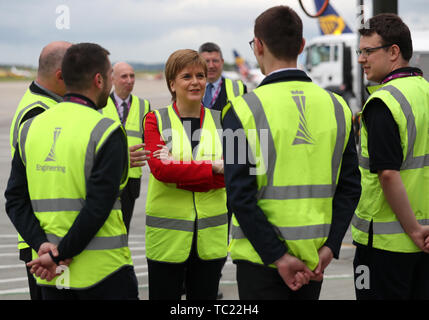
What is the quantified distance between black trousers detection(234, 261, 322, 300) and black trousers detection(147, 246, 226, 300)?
1.06 meters

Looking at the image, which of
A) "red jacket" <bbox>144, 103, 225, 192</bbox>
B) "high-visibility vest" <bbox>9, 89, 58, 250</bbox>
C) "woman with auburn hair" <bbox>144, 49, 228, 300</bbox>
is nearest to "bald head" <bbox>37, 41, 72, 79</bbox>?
"high-visibility vest" <bbox>9, 89, 58, 250</bbox>

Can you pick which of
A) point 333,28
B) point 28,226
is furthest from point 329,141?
point 333,28

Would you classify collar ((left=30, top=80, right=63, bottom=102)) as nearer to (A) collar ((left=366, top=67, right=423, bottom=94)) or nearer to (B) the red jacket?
(B) the red jacket

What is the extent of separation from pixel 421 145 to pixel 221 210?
51.7 inches

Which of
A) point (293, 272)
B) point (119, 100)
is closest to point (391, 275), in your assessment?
point (293, 272)

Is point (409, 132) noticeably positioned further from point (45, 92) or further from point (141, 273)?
point (141, 273)

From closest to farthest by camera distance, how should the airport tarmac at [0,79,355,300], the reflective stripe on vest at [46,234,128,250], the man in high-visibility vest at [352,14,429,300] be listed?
the reflective stripe on vest at [46,234,128,250], the man in high-visibility vest at [352,14,429,300], the airport tarmac at [0,79,355,300]

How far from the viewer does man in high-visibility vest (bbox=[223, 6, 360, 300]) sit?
2.62 meters

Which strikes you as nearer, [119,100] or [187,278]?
[187,278]

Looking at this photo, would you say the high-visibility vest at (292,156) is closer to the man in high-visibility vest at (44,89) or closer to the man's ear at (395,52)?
the man's ear at (395,52)

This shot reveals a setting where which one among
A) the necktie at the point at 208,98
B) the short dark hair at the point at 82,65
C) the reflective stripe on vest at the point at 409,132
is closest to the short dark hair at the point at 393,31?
the reflective stripe on vest at the point at 409,132

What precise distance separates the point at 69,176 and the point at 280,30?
117 centimetres

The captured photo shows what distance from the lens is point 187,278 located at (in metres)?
3.90
